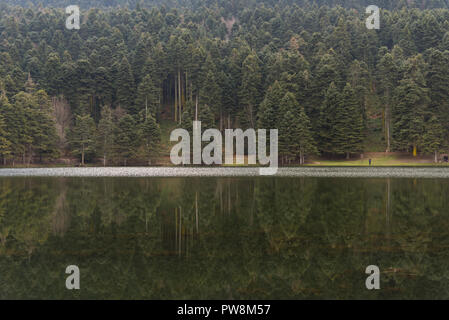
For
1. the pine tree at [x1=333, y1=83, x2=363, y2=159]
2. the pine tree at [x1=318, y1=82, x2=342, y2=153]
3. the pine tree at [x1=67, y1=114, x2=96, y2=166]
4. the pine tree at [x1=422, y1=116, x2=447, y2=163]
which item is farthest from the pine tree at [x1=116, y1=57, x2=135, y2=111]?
the pine tree at [x1=422, y1=116, x2=447, y2=163]

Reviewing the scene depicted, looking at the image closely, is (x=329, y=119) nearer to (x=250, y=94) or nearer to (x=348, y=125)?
(x=348, y=125)

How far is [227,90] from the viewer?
9962 cm

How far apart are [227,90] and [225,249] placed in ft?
290

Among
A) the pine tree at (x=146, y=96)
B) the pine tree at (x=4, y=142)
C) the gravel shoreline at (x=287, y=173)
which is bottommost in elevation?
the gravel shoreline at (x=287, y=173)

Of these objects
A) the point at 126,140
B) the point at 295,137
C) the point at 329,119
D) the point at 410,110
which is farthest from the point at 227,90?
the point at 410,110

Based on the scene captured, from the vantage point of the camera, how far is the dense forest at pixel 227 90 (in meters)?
80.4

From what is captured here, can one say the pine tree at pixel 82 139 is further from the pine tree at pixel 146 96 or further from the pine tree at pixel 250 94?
the pine tree at pixel 250 94

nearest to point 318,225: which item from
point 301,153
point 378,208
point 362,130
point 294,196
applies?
point 378,208

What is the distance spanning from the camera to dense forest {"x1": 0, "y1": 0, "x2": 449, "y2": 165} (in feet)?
264

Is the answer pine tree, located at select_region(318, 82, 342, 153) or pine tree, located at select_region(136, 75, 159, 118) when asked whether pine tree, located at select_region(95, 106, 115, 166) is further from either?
pine tree, located at select_region(318, 82, 342, 153)

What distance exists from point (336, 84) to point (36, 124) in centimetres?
6022

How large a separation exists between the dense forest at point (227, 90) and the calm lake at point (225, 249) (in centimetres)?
5962

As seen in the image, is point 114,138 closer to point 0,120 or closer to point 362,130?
point 0,120

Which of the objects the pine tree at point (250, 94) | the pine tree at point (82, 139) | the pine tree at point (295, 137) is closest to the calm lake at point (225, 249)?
the pine tree at point (295, 137)
